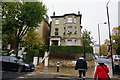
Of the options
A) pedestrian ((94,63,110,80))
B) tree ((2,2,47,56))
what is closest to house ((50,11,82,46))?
tree ((2,2,47,56))

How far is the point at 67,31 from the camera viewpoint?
25.9 meters

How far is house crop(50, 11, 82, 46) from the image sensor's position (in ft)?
83.4

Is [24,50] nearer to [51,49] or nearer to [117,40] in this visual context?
[51,49]

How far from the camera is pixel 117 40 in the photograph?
27125 mm

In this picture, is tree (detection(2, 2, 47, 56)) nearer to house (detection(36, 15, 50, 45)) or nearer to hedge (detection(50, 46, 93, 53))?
hedge (detection(50, 46, 93, 53))

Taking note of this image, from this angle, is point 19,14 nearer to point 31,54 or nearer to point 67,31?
point 31,54

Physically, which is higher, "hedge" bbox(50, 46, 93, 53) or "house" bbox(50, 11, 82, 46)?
"house" bbox(50, 11, 82, 46)

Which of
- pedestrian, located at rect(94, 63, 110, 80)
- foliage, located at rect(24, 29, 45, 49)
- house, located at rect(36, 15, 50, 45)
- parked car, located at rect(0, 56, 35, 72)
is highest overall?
house, located at rect(36, 15, 50, 45)

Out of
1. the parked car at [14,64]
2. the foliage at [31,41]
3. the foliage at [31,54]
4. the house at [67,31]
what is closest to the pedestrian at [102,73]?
the parked car at [14,64]

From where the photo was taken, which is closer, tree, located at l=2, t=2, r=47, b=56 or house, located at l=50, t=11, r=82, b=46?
tree, located at l=2, t=2, r=47, b=56

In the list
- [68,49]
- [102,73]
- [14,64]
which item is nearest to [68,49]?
[68,49]

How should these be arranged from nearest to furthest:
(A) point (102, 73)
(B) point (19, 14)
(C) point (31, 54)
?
(A) point (102, 73), (B) point (19, 14), (C) point (31, 54)

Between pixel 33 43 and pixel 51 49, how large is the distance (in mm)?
3501

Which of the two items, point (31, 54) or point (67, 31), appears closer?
point (31, 54)
